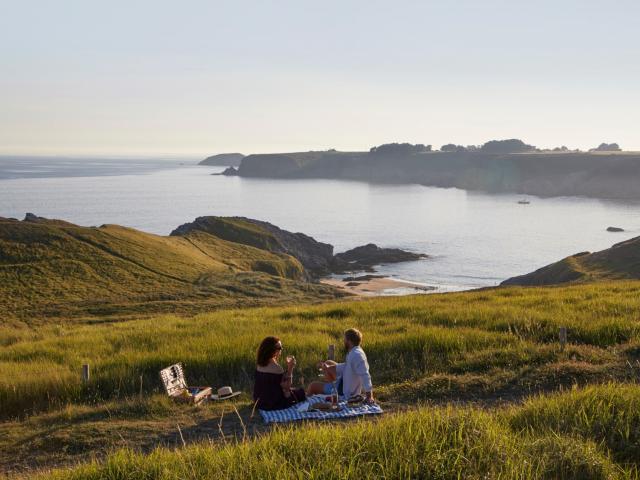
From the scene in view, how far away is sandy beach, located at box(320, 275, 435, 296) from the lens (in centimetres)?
5853

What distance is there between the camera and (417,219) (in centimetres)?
13612

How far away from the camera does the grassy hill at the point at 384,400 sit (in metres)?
6.03

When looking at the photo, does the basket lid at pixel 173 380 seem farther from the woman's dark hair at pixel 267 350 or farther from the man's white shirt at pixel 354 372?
the man's white shirt at pixel 354 372

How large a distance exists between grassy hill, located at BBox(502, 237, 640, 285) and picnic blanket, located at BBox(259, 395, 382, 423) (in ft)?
136

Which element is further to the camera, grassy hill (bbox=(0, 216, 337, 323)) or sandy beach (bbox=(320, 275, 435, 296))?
sandy beach (bbox=(320, 275, 435, 296))

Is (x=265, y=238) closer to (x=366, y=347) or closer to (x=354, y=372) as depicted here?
(x=366, y=347)

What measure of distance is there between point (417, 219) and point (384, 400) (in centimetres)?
12741

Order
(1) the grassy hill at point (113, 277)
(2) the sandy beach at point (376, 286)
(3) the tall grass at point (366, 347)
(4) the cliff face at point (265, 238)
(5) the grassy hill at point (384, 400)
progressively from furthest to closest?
(4) the cliff face at point (265, 238), (2) the sandy beach at point (376, 286), (1) the grassy hill at point (113, 277), (3) the tall grass at point (366, 347), (5) the grassy hill at point (384, 400)

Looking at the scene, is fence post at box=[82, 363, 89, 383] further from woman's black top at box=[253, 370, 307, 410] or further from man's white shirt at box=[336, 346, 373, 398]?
man's white shirt at box=[336, 346, 373, 398]

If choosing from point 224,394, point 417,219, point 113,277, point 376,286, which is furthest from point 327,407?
point 417,219

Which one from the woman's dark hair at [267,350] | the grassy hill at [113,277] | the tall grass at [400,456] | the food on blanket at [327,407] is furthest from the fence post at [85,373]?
the grassy hill at [113,277]

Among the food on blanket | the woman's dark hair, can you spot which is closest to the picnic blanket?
the food on blanket

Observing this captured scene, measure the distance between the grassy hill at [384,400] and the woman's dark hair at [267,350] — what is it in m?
0.88

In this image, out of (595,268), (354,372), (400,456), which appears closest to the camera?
(400,456)
